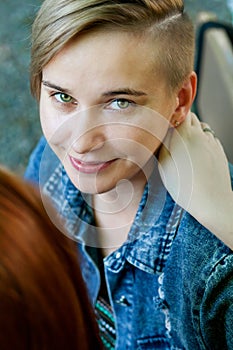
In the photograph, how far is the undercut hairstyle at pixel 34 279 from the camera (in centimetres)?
37

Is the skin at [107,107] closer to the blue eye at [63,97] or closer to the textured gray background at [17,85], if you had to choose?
the blue eye at [63,97]

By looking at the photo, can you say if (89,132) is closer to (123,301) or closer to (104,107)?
(104,107)

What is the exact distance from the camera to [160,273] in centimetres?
73

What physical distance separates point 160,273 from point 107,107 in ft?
0.75

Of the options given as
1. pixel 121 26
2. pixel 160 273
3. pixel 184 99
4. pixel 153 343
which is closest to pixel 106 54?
pixel 121 26

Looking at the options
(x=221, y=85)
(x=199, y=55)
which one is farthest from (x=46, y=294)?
(x=199, y=55)

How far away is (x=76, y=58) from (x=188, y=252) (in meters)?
0.25

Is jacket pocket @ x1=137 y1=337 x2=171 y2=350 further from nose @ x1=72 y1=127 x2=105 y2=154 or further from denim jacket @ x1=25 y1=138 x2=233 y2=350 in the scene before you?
nose @ x1=72 y1=127 x2=105 y2=154

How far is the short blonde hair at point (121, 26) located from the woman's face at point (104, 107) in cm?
1

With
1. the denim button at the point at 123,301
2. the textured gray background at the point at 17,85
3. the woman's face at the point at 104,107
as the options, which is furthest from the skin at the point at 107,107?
the textured gray background at the point at 17,85

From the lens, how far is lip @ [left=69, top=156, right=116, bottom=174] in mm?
659

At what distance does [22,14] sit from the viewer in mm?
1709

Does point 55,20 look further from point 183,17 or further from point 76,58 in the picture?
point 183,17

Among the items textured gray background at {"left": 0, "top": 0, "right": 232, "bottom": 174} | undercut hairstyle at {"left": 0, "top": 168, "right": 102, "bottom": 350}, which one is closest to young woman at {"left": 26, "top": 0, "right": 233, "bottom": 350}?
undercut hairstyle at {"left": 0, "top": 168, "right": 102, "bottom": 350}
